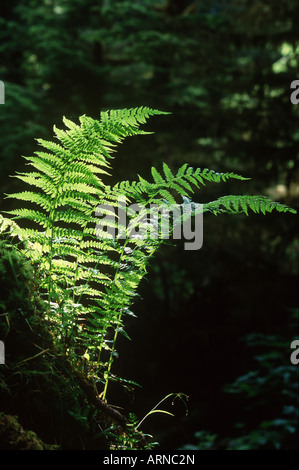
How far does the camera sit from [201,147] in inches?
297

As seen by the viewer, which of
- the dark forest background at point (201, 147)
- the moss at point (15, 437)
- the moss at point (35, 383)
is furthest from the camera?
Result: the dark forest background at point (201, 147)

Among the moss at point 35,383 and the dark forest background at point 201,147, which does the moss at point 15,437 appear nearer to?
the moss at point 35,383

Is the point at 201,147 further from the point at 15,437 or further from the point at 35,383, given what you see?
the point at 15,437

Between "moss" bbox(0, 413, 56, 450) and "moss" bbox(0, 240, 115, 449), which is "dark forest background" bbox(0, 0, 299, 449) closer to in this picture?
"moss" bbox(0, 240, 115, 449)

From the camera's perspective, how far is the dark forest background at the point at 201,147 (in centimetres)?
659

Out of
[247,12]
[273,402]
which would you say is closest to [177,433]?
[273,402]

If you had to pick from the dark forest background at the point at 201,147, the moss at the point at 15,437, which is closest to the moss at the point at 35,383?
the moss at the point at 15,437

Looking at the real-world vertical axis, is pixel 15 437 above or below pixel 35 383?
below

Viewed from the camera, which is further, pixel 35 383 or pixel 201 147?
pixel 201 147

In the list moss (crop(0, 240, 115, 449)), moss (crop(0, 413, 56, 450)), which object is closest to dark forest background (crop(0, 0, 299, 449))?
moss (crop(0, 240, 115, 449))

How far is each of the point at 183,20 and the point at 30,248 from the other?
7.35 meters

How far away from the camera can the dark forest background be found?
21.6 ft

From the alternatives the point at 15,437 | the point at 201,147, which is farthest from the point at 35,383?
the point at 201,147
